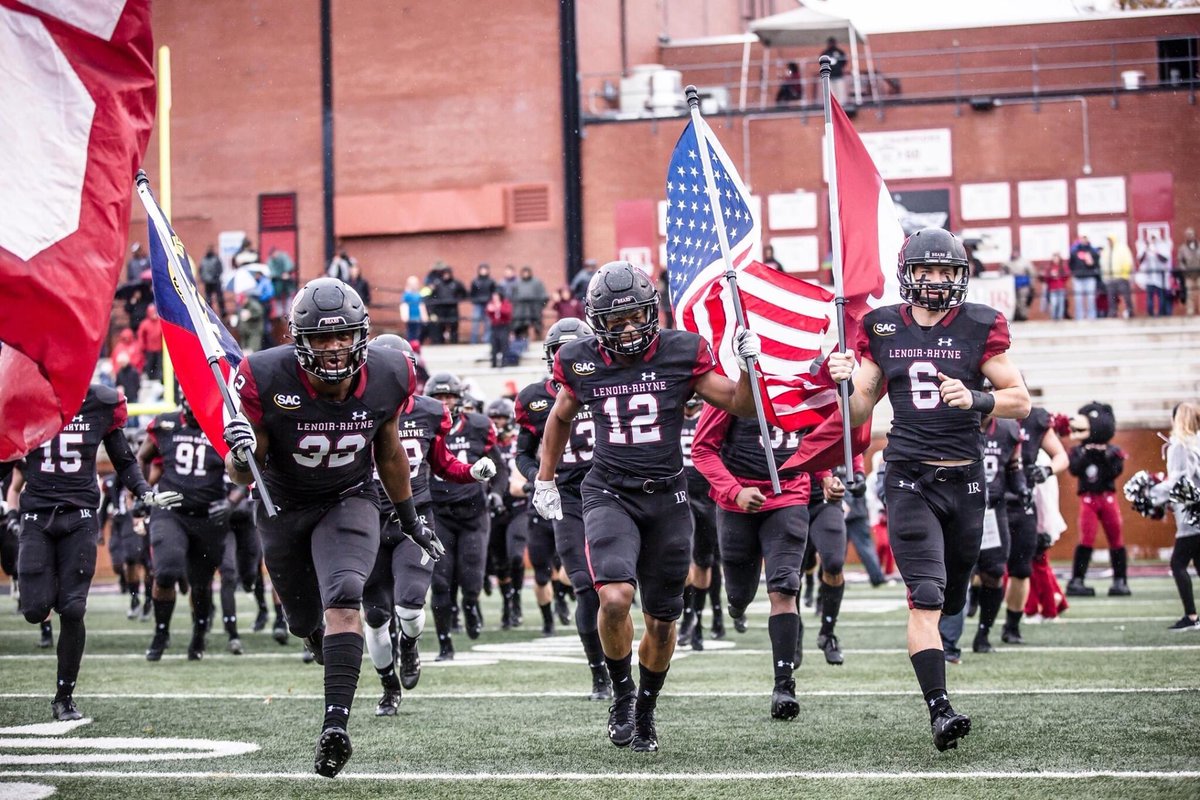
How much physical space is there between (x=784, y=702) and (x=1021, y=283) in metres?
20.5

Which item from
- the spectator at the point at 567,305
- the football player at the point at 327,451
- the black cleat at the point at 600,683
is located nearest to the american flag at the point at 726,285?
the black cleat at the point at 600,683

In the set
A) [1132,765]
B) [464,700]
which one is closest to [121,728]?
[464,700]

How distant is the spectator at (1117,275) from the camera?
26.8 m

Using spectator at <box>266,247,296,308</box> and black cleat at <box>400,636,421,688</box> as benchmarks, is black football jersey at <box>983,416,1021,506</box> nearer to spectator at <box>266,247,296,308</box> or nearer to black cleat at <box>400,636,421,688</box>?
black cleat at <box>400,636,421,688</box>

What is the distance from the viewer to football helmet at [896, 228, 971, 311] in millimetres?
7445

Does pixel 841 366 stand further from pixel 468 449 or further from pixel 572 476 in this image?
pixel 468 449

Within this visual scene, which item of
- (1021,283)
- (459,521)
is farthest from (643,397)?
(1021,283)

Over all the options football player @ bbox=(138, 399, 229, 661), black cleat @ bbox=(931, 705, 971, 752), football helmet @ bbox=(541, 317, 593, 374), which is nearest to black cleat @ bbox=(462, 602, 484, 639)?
football player @ bbox=(138, 399, 229, 661)

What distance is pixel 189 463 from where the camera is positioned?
1207 cm

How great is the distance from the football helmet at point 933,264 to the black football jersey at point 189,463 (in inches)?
244

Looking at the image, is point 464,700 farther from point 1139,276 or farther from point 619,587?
point 1139,276

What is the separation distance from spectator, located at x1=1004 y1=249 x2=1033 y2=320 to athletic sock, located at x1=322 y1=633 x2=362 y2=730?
71.2 ft

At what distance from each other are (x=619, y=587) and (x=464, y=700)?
7.54 feet

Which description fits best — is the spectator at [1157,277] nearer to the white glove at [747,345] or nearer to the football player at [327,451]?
the white glove at [747,345]
